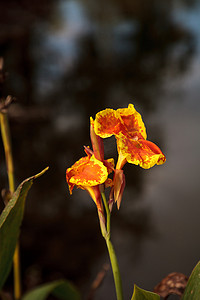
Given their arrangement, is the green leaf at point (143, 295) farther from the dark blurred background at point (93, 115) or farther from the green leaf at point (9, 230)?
the dark blurred background at point (93, 115)

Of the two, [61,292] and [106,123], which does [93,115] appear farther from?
[106,123]

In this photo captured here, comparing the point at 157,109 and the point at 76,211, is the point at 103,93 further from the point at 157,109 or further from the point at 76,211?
the point at 76,211

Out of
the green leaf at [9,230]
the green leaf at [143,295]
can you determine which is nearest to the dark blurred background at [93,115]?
the green leaf at [9,230]

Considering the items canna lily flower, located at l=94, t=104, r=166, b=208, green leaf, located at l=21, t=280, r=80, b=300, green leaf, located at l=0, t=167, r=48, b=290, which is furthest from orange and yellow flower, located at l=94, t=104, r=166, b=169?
green leaf, located at l=21, t=280, r=80, b=300

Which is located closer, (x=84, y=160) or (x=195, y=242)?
(x=84, y=160)

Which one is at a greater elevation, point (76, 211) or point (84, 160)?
point (84, 160)

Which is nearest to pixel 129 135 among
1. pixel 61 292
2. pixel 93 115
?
pixel 61 292

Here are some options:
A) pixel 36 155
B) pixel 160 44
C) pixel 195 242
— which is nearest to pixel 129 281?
pixel 195 242
